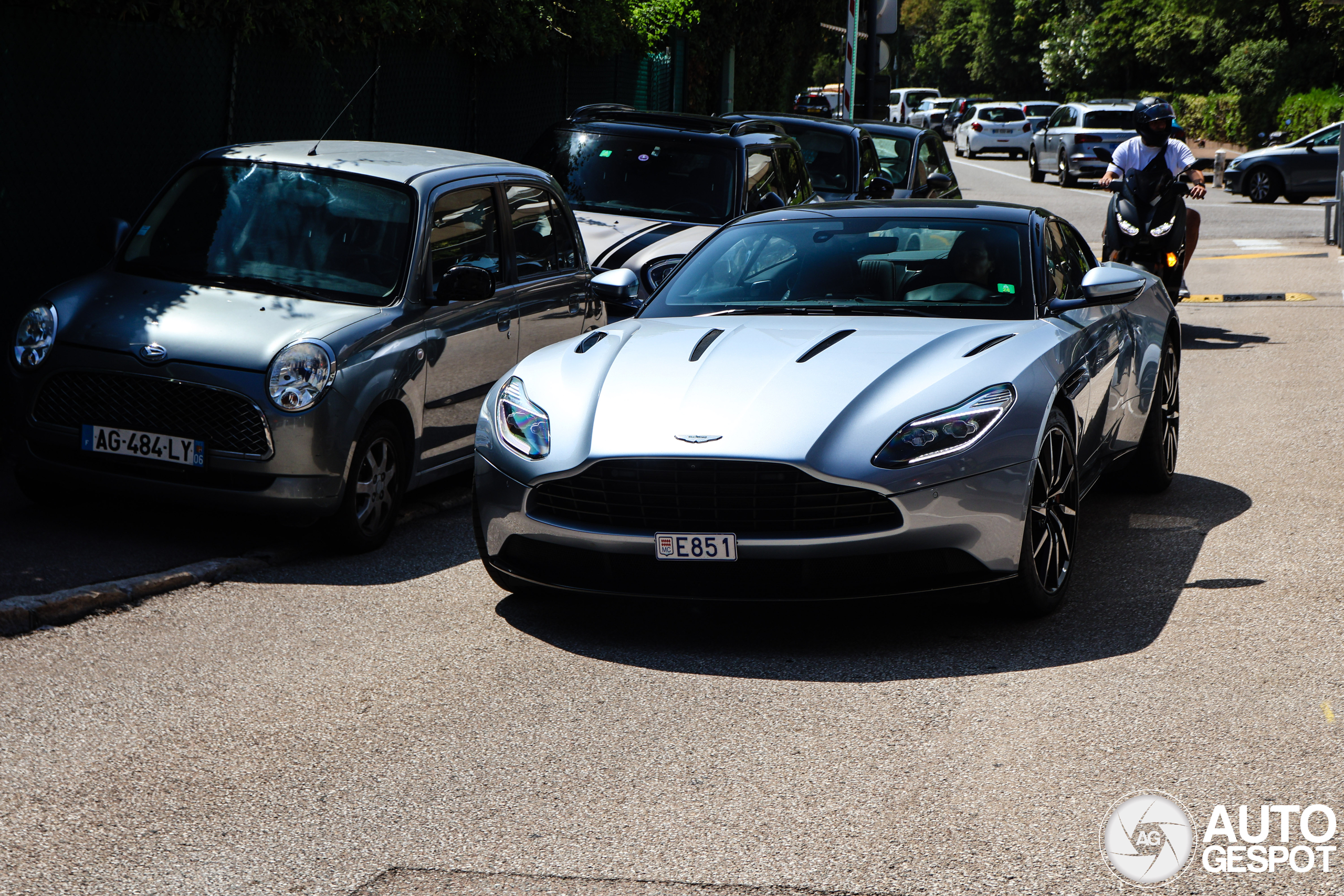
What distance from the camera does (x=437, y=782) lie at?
4.37 metres

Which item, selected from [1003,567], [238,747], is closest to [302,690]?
[238,747]

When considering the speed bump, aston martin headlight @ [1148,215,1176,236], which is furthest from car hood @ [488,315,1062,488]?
the speed bump

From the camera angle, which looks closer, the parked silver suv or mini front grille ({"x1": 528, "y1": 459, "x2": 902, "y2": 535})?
mini front grille ({"x1": 528, "y1": 459, "x2": 902, "y2": 535})

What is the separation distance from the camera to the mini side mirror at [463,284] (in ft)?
25.0

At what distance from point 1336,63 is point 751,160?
38.5m

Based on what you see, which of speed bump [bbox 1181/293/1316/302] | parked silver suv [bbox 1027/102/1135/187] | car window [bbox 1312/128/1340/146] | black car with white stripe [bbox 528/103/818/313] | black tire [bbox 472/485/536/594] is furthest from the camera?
parked silver suv [bbox 1027/102/1135/187]

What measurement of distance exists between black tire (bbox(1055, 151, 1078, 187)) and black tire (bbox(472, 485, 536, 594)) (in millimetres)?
32463

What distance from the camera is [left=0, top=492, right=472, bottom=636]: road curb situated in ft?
19.0

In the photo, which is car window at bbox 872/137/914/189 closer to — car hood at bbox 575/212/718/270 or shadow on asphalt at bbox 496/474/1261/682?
car hood at bbox 575/212/718/270

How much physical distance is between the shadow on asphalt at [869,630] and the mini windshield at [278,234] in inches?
83.8

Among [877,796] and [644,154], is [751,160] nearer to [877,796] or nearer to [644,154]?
[644,154]

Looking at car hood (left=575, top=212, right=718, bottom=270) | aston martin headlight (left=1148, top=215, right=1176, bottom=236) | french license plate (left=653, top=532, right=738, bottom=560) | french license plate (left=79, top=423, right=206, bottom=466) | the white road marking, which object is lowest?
the white road marking

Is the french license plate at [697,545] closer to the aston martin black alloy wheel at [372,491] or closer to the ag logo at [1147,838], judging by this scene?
the ag logo at [1147,838]

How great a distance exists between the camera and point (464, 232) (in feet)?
26.9
